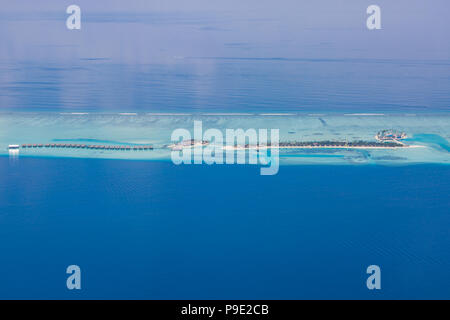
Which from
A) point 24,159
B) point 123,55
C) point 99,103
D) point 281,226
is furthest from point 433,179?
point 123,55

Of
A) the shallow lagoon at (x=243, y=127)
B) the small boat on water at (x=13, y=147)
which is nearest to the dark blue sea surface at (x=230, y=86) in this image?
the shallow lagoon at (x=243, y=127)

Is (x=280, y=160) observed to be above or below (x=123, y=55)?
below

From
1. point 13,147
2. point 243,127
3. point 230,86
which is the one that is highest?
point 230,86

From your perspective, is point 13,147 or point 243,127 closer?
point 13,147

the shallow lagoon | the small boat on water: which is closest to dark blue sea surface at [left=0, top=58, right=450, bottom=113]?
the shallow lagoon

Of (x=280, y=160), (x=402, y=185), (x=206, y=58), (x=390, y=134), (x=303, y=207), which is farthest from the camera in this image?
(x=206, y=58)

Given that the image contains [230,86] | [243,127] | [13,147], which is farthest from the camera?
[230,86]

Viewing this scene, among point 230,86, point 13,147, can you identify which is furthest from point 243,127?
point 13,147

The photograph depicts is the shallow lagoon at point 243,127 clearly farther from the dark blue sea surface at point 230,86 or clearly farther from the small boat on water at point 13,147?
the dark blue sea surface at point 230,86

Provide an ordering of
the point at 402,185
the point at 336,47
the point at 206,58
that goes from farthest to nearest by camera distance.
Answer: the point at 336,47 < the point at 206,58 < the point at 402,185

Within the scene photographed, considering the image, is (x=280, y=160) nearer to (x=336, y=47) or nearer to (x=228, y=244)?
(x=228, y=244)

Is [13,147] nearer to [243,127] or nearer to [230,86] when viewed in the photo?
[243,127]
